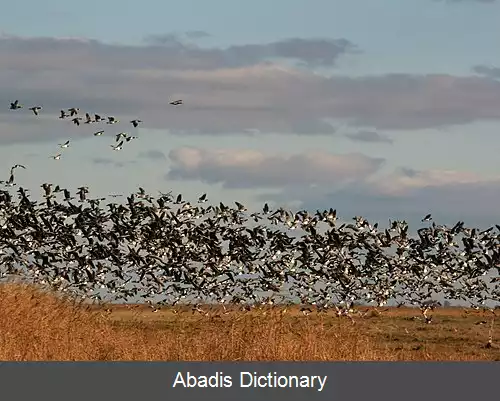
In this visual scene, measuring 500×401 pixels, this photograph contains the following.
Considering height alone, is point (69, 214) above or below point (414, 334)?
above

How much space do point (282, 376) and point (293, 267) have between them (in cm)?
1501

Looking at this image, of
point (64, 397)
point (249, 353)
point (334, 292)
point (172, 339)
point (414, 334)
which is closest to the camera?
point (64, 397)

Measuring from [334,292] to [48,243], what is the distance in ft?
32.0

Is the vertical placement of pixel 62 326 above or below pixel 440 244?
below

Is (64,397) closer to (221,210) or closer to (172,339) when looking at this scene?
(172,339)

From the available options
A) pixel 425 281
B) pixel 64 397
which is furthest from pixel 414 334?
pixel 64 397

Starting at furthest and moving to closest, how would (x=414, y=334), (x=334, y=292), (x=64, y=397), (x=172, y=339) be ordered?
(x=414, y=334) → (x=334, y=292) → (x=172, y=339) → (x=64, y=397)

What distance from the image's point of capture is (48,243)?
3556 centimetres

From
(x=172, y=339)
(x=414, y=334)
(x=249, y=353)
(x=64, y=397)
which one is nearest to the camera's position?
(x=64, y=397)

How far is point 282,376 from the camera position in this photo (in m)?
21.3

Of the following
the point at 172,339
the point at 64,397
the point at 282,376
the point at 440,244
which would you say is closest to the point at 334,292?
the point at 440,244

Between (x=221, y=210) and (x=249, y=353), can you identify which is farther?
(x=221, y=210)

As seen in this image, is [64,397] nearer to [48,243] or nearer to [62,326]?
[62,326]

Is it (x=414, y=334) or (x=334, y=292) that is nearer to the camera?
(x=334, y=292)
